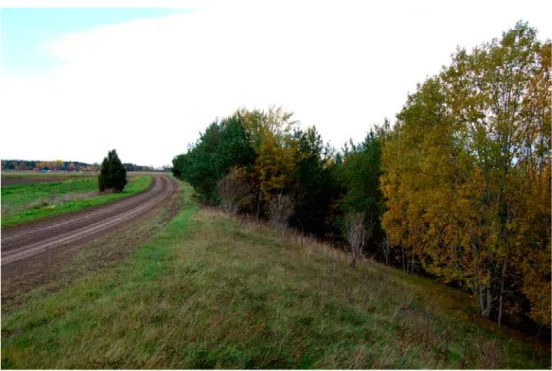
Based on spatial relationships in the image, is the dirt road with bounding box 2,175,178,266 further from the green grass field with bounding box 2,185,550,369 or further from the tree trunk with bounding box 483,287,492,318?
the tree trunk with bounding box 483,287,492,318

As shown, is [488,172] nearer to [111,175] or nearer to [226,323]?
[226,323]

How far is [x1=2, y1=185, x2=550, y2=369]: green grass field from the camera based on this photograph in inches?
183

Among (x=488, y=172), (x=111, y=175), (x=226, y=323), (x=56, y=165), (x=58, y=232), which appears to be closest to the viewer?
(x=226, y=323)

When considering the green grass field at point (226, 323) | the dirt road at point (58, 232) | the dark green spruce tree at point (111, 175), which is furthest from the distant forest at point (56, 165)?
the green grass field at point (226, 323)

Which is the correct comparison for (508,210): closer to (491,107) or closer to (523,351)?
(491,107)

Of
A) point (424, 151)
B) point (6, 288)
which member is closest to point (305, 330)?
point (6, 288)

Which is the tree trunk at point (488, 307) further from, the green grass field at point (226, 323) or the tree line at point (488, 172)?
the green grass field at point (226, 323)

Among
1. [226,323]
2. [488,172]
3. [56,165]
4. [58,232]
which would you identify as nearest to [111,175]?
[58,232]

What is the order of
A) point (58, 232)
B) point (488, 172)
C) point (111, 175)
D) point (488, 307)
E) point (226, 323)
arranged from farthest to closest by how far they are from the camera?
1. point (111, 175)
2. point (488, 307)
3. point (58, 232)
4. point (488, 172)
5. point (226, 323)

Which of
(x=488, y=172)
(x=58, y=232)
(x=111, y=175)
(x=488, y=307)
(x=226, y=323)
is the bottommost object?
(x=488, y=307)

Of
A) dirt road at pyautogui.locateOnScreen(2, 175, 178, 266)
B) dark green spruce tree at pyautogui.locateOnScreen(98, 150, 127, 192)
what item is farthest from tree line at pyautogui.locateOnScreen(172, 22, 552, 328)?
dark green spruce tree at pyautogui.locateOnScreen(98, 150, 127, 192)

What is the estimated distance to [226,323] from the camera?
18.6 ft

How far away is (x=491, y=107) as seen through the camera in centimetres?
1292

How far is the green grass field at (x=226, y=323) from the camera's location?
4656mm
